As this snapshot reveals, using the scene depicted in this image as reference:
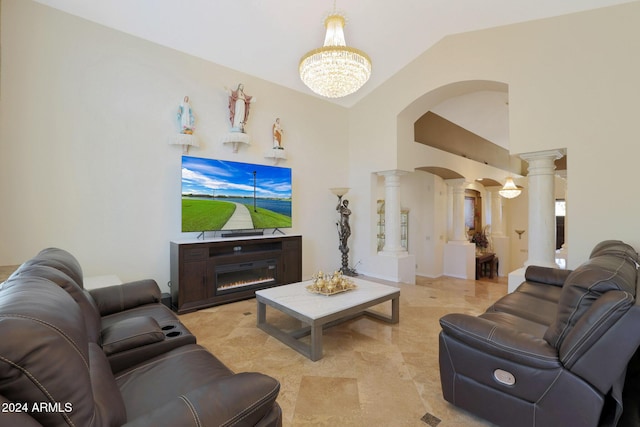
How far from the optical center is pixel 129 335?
1.72m

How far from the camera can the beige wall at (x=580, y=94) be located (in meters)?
3.32

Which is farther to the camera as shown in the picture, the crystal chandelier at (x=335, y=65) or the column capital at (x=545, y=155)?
the column capital at (x=545, y=155)

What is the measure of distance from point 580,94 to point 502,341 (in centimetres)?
360

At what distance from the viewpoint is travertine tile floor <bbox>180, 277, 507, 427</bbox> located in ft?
6.24

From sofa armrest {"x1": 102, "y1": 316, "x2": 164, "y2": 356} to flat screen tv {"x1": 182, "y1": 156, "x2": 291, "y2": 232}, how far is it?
225 cm

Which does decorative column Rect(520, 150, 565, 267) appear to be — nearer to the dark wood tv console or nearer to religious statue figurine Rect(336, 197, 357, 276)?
religious statue figurine Rect(336, 197, 357, 276)

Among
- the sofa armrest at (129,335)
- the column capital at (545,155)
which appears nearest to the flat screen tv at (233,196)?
the sofa armrest at (129,335)

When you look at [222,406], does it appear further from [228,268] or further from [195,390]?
[228,268]

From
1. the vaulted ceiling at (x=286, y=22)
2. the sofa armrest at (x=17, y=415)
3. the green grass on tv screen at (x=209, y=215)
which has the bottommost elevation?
the sofa armrest at (x=17, y=415)

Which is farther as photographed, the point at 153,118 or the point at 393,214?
the point at 393,214

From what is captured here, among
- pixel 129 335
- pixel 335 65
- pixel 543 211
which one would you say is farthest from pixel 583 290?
pixel 543 211

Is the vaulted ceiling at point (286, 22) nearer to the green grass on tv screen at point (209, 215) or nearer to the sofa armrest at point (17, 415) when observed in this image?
the green grass on tv screen at point (209, 215)

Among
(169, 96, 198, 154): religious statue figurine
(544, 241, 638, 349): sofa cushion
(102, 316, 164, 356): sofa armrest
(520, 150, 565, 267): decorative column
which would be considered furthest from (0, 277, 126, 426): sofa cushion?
(520, 150, 565, 267): decorative column

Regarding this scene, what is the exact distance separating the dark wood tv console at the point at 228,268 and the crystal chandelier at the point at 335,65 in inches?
92.5
